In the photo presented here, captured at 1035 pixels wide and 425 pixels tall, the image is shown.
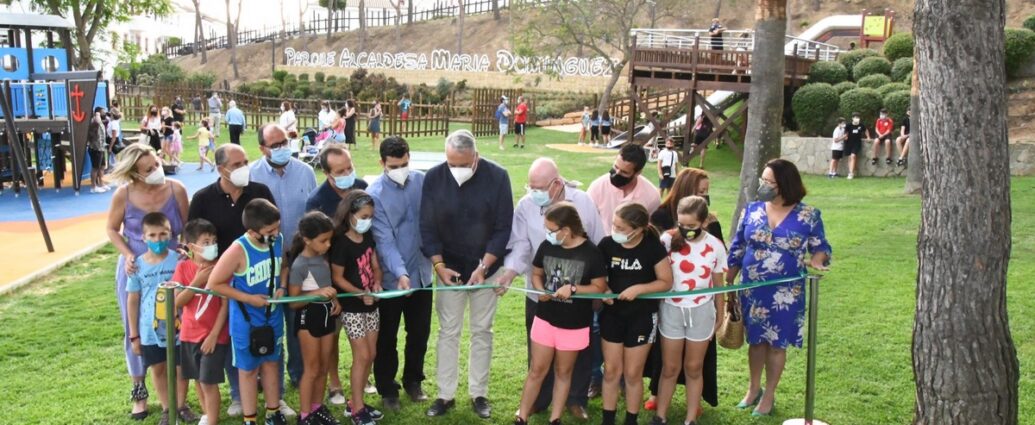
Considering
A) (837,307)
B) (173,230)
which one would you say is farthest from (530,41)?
(173,230)

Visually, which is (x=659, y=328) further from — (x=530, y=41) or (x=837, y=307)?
(x=530, y=41)

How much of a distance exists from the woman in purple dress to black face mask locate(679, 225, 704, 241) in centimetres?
303

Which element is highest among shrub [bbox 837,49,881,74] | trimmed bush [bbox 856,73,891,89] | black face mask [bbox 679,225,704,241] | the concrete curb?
shrub [bbox 837,49,881,74]

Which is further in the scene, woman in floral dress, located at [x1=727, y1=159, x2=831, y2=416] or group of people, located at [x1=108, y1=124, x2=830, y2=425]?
woman in floral dress, located at [x1=727, y1=159, x2=831, y2=416]

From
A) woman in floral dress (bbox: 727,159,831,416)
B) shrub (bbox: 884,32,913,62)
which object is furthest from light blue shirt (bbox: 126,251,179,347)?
shrub (bbox: 884,32,913,62)

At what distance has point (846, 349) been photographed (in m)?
7.16

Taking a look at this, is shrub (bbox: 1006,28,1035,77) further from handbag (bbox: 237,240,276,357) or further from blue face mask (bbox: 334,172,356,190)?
handbag (bbox: 237,240,276,357)

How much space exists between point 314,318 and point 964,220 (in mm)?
3478

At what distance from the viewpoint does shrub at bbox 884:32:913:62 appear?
2341 centimetres

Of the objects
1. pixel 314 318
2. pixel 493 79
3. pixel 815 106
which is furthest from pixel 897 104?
pixel 493 79

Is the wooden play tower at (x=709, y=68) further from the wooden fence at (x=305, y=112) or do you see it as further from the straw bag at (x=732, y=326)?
the straw bag at (x=732, y=326)

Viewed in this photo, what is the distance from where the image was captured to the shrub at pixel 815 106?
21734mm

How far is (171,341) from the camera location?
5.01 metres

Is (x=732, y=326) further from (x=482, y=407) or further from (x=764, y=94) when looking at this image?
(x=764, y=94)
